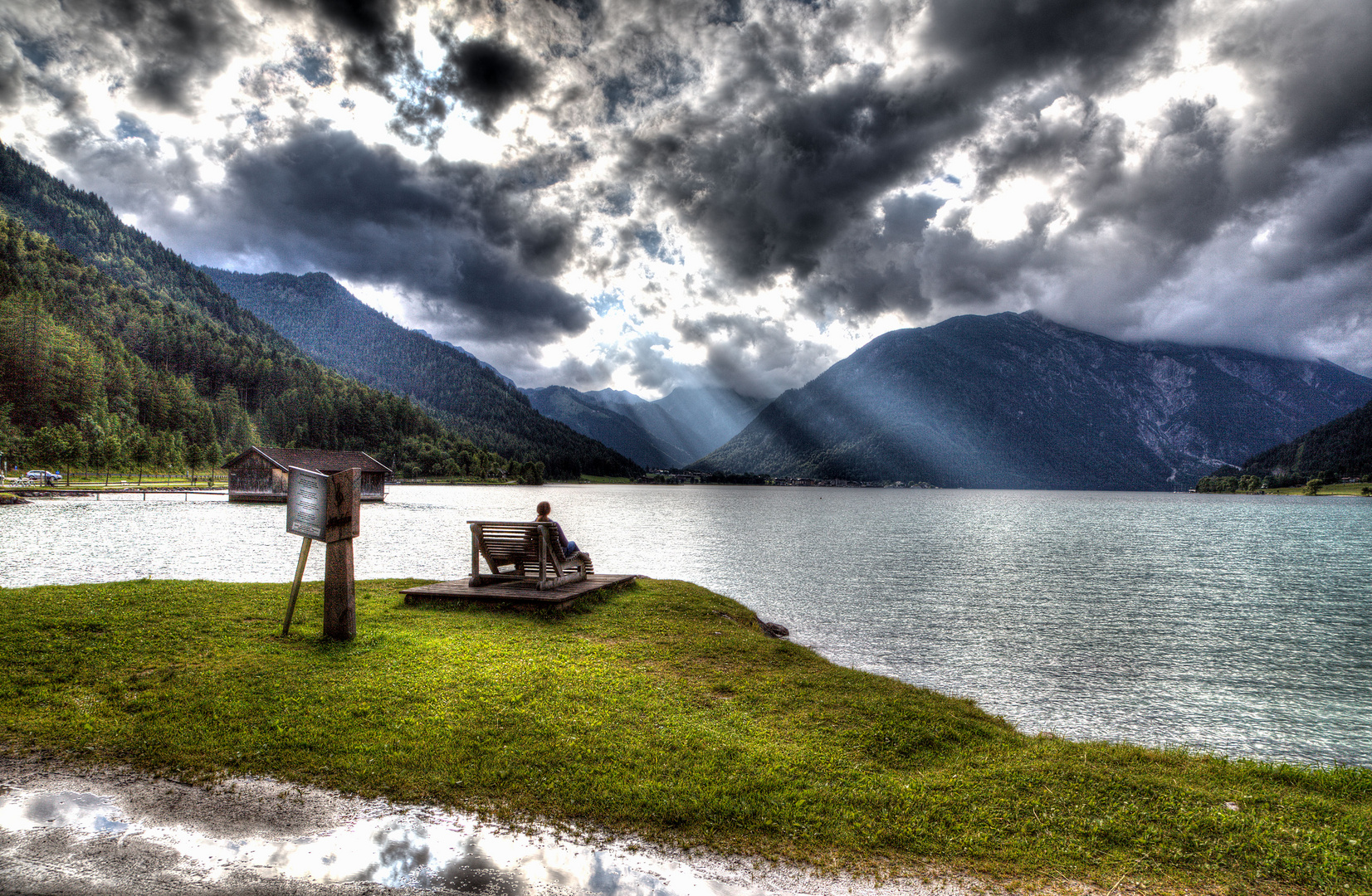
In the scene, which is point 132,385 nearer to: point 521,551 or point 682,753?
point 521,551

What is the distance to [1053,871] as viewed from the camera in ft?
17.5

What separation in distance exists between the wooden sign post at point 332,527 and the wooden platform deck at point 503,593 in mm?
3516

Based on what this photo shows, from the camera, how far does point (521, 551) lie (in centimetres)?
1593

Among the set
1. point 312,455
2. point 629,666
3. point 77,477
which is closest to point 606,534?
point 629,666

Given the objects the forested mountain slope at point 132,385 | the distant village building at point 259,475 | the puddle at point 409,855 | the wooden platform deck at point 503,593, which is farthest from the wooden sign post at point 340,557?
the forested mountain slope at point 132,385

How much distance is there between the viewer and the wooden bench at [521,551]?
50.4 ft

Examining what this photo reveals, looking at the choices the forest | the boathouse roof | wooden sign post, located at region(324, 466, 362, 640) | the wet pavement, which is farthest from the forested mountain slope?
the wet pavement

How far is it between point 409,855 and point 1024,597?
2903 cm

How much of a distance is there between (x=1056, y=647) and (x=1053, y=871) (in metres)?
16.5

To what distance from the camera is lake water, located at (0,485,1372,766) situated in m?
14.1

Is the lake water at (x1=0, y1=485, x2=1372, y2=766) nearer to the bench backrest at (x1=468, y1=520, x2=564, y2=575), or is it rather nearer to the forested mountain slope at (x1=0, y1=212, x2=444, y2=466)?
the bench backrest at (x1=468, y1=520, x2=564, y2=575)

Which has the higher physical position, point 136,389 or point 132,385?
point 132,385

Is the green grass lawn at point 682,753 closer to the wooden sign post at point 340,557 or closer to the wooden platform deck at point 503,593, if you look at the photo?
the wooden sign post at point 340,557

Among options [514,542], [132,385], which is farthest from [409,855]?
[132,385]
